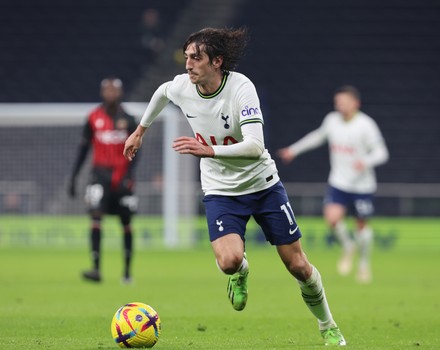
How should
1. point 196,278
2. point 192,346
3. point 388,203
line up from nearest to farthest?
point 192,346
point 196,278
point 388,203

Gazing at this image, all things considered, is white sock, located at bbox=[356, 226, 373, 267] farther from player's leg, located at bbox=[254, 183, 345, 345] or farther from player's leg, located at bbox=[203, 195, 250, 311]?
player's leg, located at bbox=[203, 195, 250, 311]

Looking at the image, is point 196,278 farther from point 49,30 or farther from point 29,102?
point 49,30

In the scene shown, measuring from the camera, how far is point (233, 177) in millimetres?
6547

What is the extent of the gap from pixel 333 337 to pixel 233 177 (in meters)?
1.26

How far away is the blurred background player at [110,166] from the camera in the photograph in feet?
38.8

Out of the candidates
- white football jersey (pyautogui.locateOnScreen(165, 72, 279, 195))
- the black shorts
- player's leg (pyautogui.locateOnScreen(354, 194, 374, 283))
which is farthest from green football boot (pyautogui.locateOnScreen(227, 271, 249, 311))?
player's leg (pyautogui.locateOnScreen(354, 194, 374, 283))

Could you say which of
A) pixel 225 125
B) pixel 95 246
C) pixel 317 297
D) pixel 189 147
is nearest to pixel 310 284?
pixel 317 297

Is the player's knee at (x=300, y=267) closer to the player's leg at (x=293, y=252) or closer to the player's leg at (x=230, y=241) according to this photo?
the player's leg at (x=293, y=252)

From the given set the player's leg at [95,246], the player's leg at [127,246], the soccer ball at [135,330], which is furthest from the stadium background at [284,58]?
the soccer ball at [135,330]

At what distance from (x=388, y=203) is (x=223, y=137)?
14.6 meters

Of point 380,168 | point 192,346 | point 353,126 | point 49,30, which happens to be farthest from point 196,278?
point 49,30

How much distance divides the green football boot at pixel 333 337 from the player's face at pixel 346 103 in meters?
7.27

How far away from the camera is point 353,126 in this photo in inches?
540

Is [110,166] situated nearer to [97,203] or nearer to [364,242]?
[97,203]
